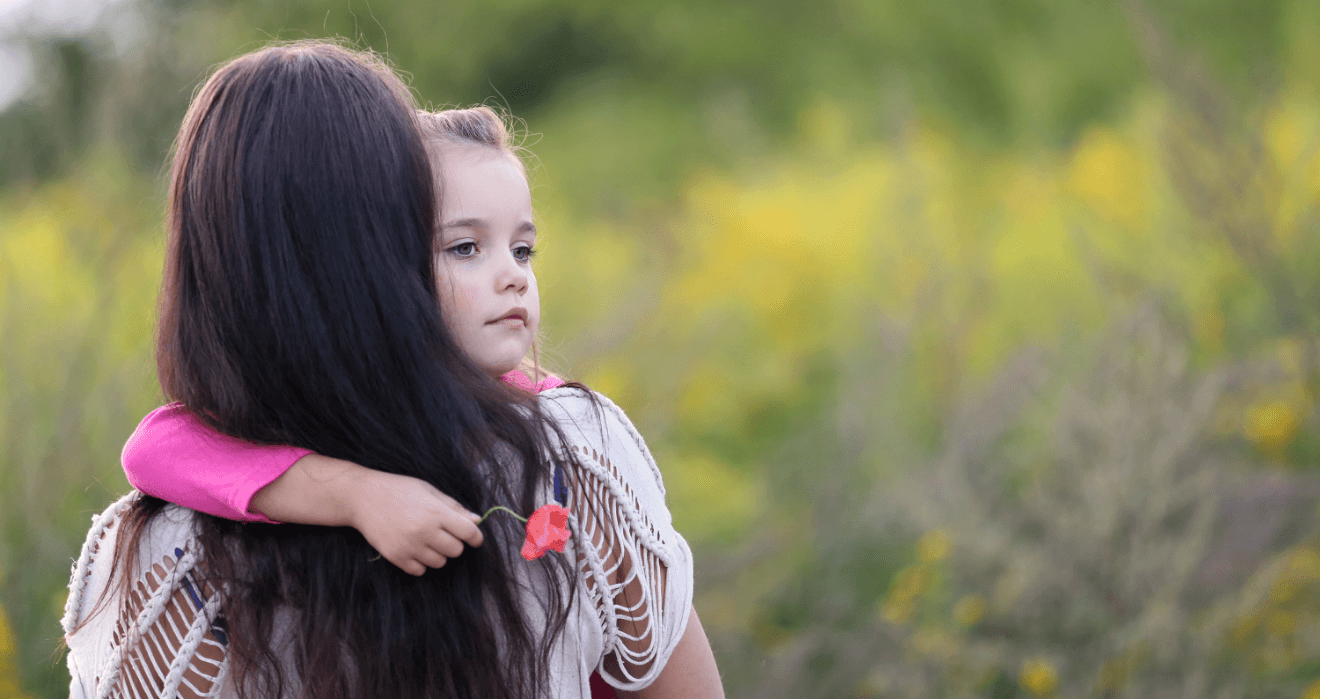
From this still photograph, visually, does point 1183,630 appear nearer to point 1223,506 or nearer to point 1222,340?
point 1223,506

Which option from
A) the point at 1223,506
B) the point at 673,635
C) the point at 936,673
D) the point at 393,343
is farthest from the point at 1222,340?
the point at 393,343

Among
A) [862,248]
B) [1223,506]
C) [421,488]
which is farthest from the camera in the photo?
[862,248]

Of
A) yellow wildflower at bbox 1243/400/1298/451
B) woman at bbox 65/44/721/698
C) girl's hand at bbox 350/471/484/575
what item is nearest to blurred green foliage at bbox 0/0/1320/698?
yellow wildflower at bbox 1243/400/1298/451

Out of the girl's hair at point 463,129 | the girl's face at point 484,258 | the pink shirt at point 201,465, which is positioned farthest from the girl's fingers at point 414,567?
the girl's hair at point 463,129

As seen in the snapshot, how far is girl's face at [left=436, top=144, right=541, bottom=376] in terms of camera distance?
44.4 inches

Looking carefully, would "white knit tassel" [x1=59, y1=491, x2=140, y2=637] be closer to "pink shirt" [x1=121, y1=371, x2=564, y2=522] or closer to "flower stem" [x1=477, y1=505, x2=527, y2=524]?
"pink shirt" [x1=121, y1=371, x2=564, y2=522]

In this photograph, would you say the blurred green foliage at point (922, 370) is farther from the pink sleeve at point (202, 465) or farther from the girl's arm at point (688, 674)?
the girl's arm at point (688, 674)

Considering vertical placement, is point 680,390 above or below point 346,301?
above

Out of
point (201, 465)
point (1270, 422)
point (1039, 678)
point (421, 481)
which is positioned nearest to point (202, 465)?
point (201, 465)

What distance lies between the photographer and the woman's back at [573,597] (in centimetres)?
97

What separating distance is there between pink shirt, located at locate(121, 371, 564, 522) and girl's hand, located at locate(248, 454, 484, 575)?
0.6 inches

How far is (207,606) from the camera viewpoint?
0.96 m

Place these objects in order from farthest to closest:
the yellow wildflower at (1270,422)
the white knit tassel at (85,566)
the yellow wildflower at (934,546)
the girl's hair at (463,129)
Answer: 1. the yellow wildflower at (1270,422)
2. the yellow wildflower at (934,546)
3. the girl's hair at (463,129)
4. the white knit tassel at (85,566)

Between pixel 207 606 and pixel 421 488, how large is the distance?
0.23m
